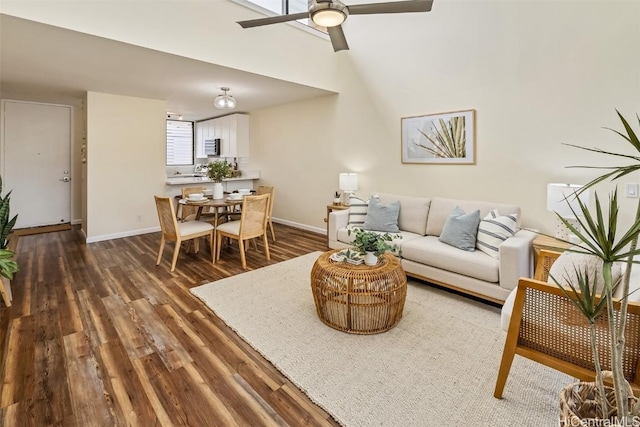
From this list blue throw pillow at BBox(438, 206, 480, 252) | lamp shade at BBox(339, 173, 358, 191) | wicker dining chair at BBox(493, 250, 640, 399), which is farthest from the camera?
lamp shade at BBox(339, 173, 358, 191)

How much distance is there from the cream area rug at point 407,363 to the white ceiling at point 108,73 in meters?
2.65

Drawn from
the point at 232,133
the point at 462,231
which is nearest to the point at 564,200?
the point at 462,231

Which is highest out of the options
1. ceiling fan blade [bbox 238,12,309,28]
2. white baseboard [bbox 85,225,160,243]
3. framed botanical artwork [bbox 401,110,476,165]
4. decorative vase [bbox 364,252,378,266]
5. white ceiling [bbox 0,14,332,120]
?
white ceiling [bbox 0,14,332,120]

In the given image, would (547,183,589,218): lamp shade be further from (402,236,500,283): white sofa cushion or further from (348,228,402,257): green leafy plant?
(348,228,402,257): green leafy plant

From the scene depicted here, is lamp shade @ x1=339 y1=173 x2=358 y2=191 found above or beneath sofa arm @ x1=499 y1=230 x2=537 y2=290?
above

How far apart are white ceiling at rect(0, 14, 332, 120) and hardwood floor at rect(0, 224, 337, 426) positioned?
7.82 ft

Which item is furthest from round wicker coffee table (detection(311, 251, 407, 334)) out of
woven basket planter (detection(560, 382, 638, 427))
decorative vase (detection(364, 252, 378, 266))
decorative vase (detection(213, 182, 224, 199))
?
decorative vase (detection(213, 182, 224, 199))

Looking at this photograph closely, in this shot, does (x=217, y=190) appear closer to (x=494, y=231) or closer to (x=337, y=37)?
(x=337, y=37)

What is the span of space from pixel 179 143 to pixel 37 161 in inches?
116

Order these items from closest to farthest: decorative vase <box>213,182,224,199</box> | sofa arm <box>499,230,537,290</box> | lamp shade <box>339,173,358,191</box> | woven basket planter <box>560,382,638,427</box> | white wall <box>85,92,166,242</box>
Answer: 1. woven basket planter <box>560,382,638,427</box>
2. sofa arm <box>499,230,537,290</box>
3. decorative vase <box>213,182,224,199</box>
4. lamp shade <box>339,173,358,191</box>
5. white wall <box>85,92,166,242</box>

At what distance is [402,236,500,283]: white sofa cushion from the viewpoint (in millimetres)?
2811

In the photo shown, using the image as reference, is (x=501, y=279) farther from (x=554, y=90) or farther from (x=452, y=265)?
(x=554, y=90)

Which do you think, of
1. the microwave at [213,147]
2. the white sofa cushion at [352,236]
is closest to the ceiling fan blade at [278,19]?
the white sofa cushion at [352,236]

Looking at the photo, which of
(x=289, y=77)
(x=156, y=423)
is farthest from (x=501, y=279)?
(x=289, y=77)
